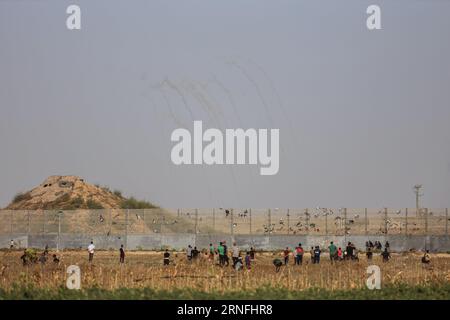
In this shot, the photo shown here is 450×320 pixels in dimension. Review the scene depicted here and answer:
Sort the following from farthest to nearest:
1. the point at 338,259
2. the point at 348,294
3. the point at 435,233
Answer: the point at 435,233 < the point at 338,259 < the point at 348,294

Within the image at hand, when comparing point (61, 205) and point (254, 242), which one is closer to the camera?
point (254, 242)

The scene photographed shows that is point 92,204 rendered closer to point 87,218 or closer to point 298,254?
point 87,218

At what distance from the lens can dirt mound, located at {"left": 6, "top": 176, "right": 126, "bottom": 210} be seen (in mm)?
119938

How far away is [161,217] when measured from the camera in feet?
292

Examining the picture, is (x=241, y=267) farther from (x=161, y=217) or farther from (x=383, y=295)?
(x=161, y=217)

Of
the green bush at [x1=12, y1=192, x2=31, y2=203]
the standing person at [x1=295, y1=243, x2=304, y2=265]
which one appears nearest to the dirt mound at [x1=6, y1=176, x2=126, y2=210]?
the green bush at [x1=12, y1=192, x2=31, y2=203]

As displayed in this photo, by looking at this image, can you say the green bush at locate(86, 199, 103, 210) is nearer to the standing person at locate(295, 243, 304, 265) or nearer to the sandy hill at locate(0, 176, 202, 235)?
the sandy hill at locate(0, 176, 202, 235)

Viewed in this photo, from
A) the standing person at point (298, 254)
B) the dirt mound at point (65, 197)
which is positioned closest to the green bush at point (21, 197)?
the dirt mound at point (65, 197)

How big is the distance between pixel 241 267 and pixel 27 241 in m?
42.9

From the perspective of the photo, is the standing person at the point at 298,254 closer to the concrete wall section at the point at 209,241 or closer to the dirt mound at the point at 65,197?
the concrete wall section at the point at 209,241

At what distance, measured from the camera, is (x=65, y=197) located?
4774 inches

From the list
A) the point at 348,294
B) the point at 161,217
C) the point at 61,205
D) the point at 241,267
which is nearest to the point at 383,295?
the point at 348,294
